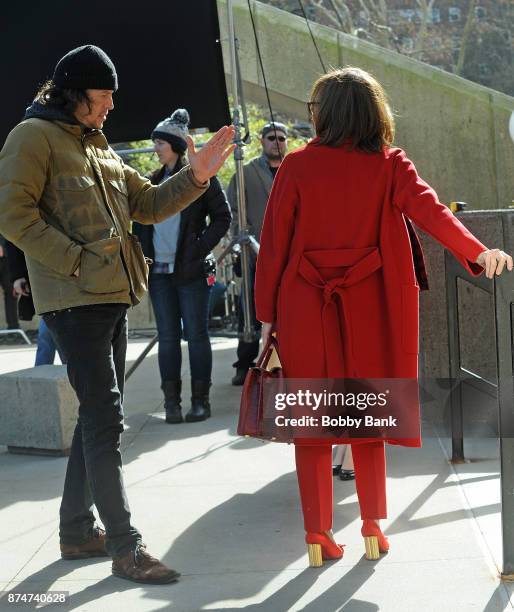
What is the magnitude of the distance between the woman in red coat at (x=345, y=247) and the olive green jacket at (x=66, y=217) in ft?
1.87

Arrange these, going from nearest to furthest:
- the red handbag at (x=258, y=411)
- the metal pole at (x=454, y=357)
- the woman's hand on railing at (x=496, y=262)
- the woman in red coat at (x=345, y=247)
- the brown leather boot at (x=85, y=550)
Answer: the woman's hand on railing at (x=496, y=262) < the woman in red coat at (x=345, y=247) < the red handbag at (x=258, y=411) < the brown leather boot at (x=85, y=550) < the metal pole at (x=454, y=357)

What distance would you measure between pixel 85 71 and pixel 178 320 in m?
3.49

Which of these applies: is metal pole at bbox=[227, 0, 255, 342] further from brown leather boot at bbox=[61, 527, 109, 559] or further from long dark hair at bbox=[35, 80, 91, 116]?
brown leather boot at bbox=[61, 527, 109, 559]

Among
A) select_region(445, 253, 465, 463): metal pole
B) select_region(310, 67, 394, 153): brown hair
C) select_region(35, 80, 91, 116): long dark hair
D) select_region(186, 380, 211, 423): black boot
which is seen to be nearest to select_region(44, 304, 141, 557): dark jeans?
select_region(35, 80, 91, 116): long dark hair

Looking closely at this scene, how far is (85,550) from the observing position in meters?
4.41

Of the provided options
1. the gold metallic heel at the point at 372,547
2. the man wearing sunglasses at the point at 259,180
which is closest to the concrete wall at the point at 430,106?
the man wearing sunglasses at the point at 259,180

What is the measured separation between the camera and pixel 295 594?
3863mm

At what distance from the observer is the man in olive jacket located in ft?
13.2

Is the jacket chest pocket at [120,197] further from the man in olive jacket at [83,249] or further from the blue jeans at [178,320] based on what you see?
the blue jeans at [178,320]

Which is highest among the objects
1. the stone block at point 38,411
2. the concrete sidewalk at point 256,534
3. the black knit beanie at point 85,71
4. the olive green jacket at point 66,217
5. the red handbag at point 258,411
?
the black knit beanie at point 85,71

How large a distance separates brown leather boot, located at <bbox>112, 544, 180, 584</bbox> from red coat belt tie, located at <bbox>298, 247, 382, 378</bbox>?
957mm

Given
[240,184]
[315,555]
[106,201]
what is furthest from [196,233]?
[315,555]

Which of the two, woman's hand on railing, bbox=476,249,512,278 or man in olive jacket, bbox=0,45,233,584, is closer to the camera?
woman's hand on railing, bbox=476,249,512,278

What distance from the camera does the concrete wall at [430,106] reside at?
1023 centimetres
